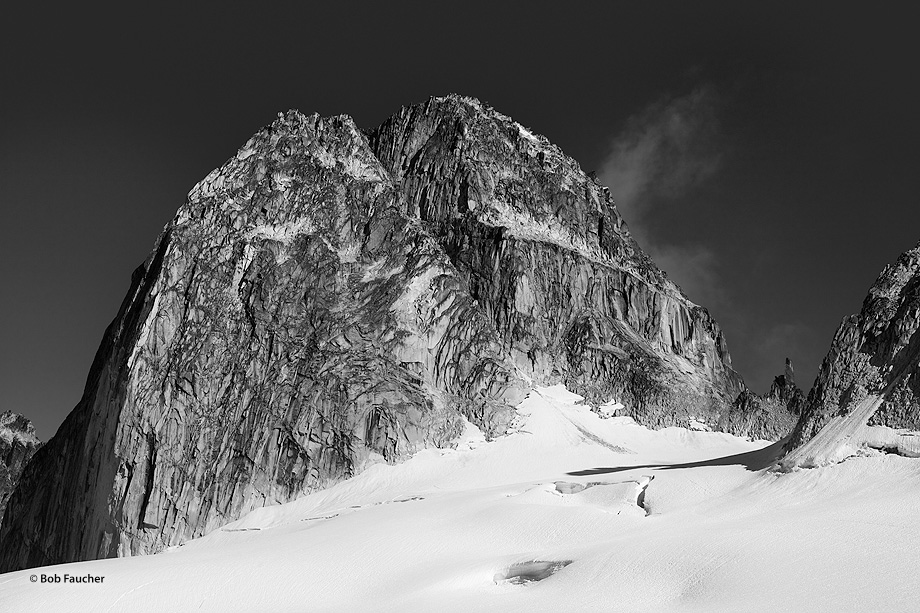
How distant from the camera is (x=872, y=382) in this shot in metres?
29.5

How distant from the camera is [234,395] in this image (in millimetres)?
59375

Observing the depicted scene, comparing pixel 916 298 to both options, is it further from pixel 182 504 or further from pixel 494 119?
pixel 494 119

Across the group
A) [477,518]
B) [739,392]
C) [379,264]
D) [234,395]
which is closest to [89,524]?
[234,395]

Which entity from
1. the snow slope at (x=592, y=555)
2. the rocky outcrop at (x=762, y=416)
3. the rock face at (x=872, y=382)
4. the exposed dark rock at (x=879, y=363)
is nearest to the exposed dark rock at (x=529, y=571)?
the snow slope at (x=592, y=555)

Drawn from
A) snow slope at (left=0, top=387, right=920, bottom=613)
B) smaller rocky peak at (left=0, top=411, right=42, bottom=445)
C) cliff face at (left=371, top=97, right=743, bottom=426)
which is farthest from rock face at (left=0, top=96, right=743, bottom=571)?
smaller rocky peak at (left=0, top=411, right=42, bottom=445)

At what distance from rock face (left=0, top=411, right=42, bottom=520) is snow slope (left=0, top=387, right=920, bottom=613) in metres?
86.1

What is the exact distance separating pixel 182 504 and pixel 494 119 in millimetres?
57376

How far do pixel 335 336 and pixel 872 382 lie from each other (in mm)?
39810

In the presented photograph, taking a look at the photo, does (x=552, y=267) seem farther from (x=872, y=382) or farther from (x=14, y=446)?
(x=14, y=446)

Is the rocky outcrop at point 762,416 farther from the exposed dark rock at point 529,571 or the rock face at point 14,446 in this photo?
the rock face at point 14,446

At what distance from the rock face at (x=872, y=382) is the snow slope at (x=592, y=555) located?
3.74 ft

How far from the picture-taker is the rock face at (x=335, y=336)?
5644 cm

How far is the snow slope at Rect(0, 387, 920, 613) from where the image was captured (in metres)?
18.0

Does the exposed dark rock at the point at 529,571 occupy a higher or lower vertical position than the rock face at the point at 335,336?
lower
